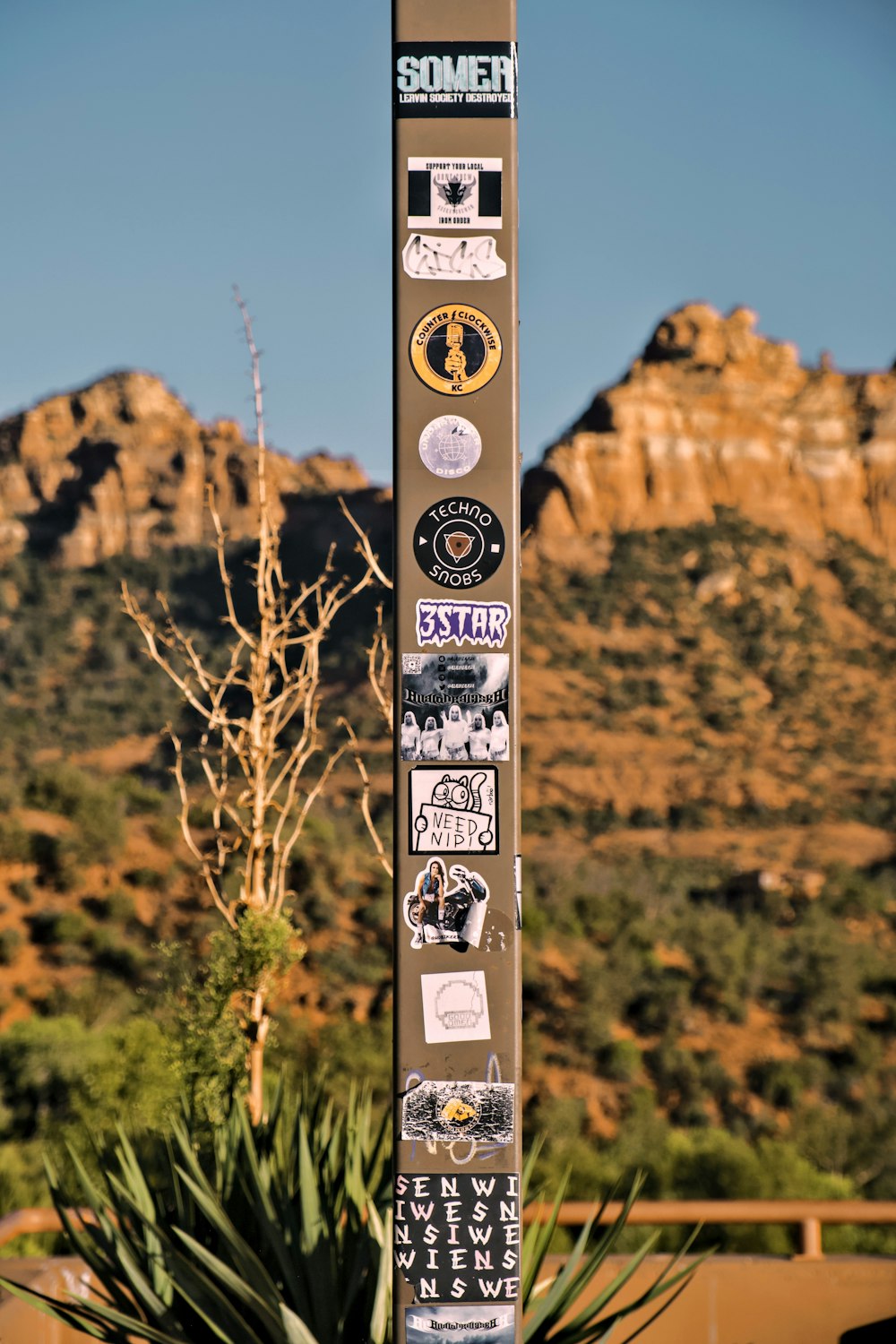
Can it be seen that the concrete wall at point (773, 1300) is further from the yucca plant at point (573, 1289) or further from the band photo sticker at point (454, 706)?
the band photo sticker at point (454, 706)

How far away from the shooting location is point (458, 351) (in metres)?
2.17

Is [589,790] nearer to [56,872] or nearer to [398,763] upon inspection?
[56,872]

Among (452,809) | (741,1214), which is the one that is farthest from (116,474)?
(452,809)

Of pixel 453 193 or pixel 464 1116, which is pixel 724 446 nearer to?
pixel 453 193

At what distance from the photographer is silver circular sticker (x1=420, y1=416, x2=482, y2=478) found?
2156 millimetres

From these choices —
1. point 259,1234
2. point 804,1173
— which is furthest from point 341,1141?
point 804,1173

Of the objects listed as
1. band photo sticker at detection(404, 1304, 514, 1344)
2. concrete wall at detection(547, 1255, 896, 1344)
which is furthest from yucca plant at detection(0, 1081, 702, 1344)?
band photo sticker at detection(404, 1304, 514, 1344)

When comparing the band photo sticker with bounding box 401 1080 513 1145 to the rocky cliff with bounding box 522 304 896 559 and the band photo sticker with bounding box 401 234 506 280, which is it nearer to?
the band photo sticker with bounding box 401 234 506 280

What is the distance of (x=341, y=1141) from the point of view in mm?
3760

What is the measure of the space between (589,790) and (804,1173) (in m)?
18.3

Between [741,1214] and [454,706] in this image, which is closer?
[454,706]

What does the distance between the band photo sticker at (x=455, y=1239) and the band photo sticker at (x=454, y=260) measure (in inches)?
61.1

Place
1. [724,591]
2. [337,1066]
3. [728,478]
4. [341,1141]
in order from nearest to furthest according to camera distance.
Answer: [341,1141] → [337,1066] → [724,591] → [728,478]

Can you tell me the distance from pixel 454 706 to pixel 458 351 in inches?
24.4
